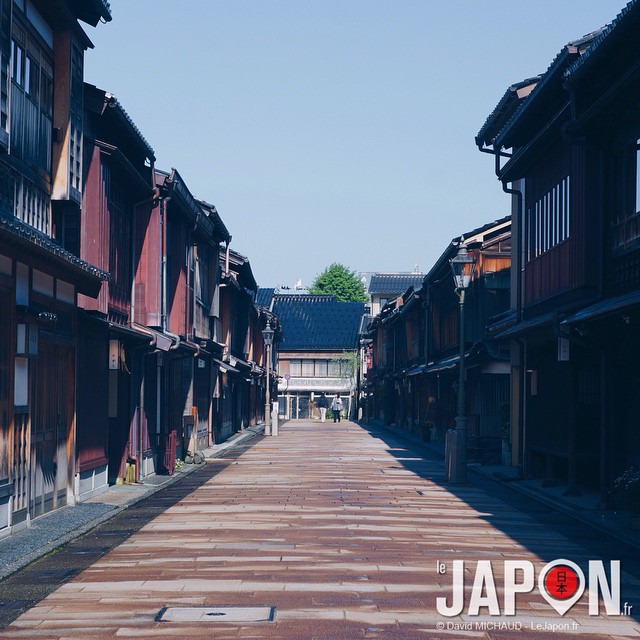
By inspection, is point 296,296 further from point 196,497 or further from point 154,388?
point 196,497

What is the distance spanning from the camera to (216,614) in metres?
8.99

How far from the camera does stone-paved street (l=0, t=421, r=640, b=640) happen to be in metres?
8.59

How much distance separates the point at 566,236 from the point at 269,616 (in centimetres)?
1356

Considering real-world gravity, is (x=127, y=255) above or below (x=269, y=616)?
above

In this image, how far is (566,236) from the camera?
20.8 metres

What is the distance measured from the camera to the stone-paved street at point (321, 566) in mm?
8594

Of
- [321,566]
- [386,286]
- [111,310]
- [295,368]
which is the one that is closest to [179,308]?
[111,310]

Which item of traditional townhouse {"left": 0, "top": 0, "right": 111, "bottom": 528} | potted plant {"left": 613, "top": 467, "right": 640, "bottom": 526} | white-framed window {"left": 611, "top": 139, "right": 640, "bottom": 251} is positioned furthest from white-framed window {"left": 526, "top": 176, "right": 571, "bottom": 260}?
traditional townhouse {"left": 0, "top": 0, "right": 111, "bottom": 528}

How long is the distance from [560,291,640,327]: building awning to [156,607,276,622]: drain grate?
7.20m

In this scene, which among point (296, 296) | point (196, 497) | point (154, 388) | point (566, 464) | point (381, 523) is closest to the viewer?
point (381, 523)

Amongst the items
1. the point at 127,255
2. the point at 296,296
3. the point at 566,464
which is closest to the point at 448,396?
the point at 566,464

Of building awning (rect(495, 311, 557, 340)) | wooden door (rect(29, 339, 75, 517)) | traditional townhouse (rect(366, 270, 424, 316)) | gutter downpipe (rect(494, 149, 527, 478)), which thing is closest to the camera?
wooden door (rect(29, 339, 75, 517))

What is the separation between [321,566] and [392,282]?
3429 inches

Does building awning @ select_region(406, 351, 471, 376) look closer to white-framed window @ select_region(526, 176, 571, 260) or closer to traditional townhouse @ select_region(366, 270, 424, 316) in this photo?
white-framed window @ select_region(526, 176, 571, 260)
